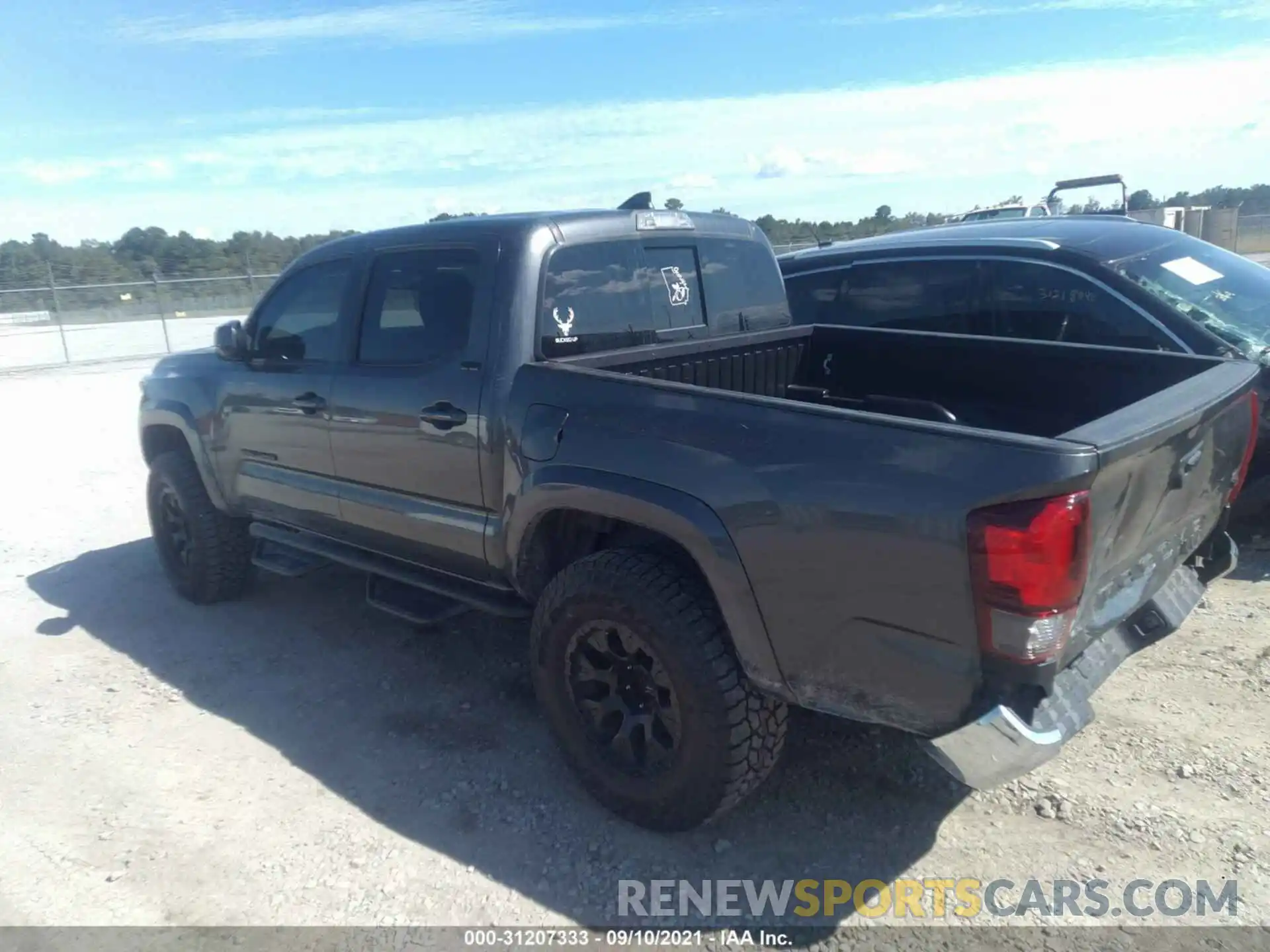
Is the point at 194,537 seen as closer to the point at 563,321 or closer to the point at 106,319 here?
the point at 563,321

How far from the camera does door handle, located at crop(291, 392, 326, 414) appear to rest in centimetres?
436

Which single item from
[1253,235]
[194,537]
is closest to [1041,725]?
[194,537]

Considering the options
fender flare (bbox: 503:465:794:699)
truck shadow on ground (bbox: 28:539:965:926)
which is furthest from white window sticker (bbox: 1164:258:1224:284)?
fender flare (bbox: 503:465:794:699)

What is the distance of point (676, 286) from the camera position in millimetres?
4215

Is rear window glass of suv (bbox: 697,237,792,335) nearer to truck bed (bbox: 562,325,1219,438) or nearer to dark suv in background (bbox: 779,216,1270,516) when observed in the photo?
truck bed (bbox: 562,325,1219,438)

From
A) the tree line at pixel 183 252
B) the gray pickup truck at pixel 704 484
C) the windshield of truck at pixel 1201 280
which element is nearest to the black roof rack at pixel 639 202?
the gray pickup truck at pixel 704 484

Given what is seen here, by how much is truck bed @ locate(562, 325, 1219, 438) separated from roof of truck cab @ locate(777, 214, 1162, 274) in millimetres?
2027

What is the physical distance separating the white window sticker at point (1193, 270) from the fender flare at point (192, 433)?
5492 millimetres

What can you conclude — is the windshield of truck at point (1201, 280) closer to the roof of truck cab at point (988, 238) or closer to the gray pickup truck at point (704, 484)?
the roof of truck cab at point (988, 238)

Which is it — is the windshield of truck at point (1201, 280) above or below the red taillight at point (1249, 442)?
above

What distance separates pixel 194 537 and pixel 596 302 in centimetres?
288

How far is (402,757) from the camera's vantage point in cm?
377

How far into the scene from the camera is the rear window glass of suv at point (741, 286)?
4387 millimetres

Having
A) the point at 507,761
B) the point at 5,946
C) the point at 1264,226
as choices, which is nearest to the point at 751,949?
the point at 507,761
